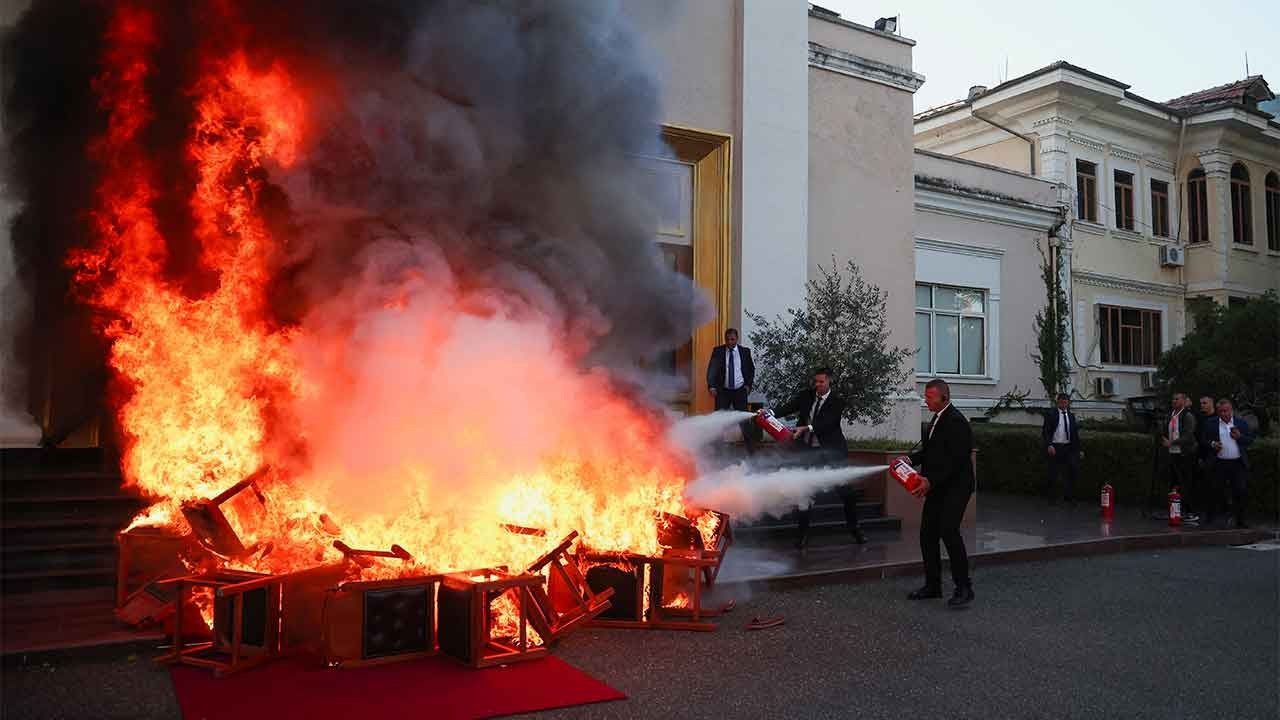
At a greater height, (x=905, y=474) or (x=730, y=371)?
(x=730, y=371)


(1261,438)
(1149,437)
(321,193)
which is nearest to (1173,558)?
(1149,437)

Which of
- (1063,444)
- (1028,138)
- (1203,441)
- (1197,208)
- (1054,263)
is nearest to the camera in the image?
(1203,441)

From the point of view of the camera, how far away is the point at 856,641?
6203mm

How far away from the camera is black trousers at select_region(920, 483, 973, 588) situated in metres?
7.39

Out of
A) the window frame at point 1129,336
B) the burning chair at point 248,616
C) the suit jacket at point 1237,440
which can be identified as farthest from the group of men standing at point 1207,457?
the burning chair at point 248,616

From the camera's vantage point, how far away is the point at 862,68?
15.1 metres

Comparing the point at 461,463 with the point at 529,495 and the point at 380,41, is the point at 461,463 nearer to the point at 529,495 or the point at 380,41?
the point at 529,495

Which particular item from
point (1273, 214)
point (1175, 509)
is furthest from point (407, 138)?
point (1273, 214)

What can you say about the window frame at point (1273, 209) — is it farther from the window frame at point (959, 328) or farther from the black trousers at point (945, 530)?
the black trousers at point (945, 530)

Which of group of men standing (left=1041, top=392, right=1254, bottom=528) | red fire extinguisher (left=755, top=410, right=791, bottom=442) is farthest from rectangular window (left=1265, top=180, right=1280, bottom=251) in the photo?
red fire extinguisher (left=755, top=410, right=791, bottom=442)

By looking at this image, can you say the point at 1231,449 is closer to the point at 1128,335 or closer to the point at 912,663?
the point at 912,663

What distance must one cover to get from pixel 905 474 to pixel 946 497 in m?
0.61

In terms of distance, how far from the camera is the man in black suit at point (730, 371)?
1150 centimetres

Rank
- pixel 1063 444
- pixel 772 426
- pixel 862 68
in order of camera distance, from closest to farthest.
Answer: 1. pixel 772 426
2. pixel 1063 444
3. pixel 862 68
